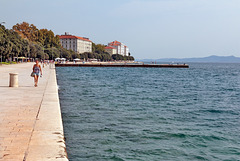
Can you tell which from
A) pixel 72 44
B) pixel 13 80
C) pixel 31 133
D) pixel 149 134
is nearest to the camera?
pixel 31 133

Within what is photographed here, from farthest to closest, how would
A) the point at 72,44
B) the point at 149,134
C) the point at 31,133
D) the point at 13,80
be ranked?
the point at 72,44 < the point at 13,80 < the point at 149,134 < the point at 31,133

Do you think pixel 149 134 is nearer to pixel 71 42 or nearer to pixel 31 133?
pixel 31 133

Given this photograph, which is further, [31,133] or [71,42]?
[71,42]

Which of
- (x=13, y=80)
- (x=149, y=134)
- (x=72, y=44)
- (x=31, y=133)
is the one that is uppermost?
(x=72, y=44)

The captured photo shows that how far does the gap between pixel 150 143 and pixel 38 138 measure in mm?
3187

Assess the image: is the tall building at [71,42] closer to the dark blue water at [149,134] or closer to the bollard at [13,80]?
the bollard at [13,80]

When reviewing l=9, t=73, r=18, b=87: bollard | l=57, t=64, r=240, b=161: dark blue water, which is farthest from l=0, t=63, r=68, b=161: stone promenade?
l=9, t=73, r=18, b=87: bollard

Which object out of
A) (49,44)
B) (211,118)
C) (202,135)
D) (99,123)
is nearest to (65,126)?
(99,123)

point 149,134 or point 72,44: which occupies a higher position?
point 72,44

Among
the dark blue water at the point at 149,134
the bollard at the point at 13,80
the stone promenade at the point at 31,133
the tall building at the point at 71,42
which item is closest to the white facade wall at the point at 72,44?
the tall building at the point at 71,42

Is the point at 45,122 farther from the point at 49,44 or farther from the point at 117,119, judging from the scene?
the point at 49,44

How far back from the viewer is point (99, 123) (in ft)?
32.7

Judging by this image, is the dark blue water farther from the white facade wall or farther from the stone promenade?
the white facade wall

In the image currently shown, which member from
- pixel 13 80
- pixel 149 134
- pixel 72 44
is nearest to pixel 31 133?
pixel 149 134
